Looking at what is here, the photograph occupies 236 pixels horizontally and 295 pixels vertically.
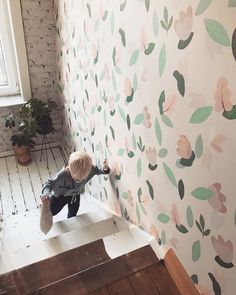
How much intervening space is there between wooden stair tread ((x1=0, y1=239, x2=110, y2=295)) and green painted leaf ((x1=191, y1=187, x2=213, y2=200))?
92 centimetres

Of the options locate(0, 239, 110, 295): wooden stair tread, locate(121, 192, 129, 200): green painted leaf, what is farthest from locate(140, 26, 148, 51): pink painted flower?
locate(0, 239, 110, 295): wooden stair tread

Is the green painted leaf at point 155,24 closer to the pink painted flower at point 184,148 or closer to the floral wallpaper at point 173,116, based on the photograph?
the floral wallpaper at point 173,116

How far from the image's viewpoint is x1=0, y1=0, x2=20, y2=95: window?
292 centimetres

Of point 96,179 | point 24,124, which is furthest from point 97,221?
point 24,124

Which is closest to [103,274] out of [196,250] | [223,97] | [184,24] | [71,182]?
[196,250]

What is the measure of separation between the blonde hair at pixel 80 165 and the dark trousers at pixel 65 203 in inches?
16.0

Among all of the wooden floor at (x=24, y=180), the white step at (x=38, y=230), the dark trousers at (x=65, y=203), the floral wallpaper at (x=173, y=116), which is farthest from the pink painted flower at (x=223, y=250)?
the wooden floor at (x=24, y=180)

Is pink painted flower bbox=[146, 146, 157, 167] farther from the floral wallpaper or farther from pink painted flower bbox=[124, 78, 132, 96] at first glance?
pink painted flower bbox=[124, 78, 132, 96]

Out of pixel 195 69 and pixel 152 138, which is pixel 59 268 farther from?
pixel 195 69

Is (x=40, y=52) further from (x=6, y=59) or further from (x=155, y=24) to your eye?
(x=155, y=24)

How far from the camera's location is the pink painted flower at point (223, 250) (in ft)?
3.59

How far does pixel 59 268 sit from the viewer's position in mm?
1772

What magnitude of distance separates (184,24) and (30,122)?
7.63ft

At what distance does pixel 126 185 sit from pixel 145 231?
0.29 meters
